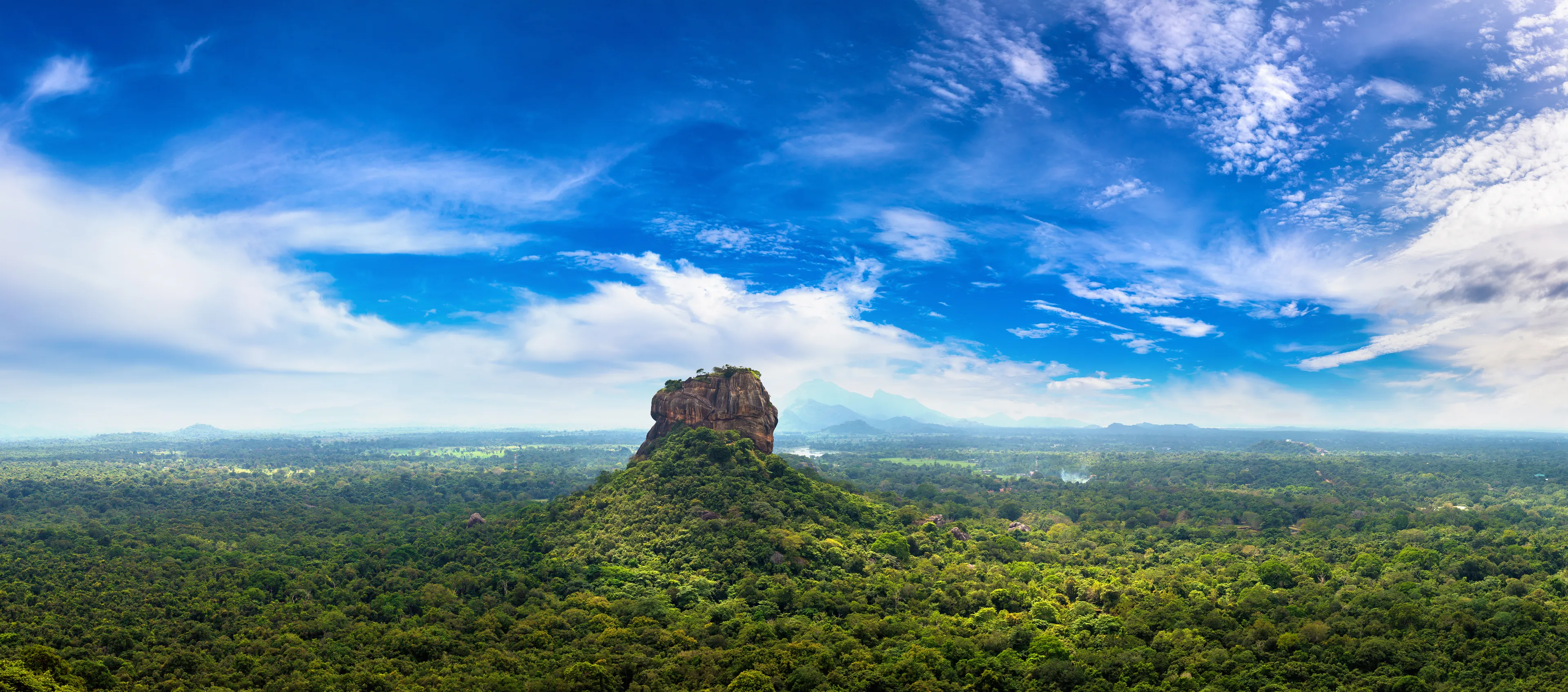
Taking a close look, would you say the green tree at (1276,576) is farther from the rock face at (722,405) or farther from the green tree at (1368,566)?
the rock face at (722,405)

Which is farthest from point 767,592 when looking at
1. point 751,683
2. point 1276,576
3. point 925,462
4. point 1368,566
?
→ point 925,462

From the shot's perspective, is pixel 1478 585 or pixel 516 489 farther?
pixel 516 489

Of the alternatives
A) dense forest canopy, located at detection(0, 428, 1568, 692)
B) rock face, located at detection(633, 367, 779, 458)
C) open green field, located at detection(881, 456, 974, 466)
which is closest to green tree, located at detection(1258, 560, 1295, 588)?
dense forest canopy, located at detection(0, 428, 1568, 692)

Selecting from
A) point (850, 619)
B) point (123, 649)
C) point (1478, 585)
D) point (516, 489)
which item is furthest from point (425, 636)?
point (516, 489)

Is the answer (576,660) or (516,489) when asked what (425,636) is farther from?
(516,489)

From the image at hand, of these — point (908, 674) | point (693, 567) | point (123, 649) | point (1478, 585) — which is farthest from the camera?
point (693, 567)

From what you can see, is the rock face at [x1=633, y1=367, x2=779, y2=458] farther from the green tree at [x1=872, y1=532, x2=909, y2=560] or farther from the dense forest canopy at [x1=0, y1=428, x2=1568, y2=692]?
the green tree at [x1=872, y1=532, x2=909, y2=560]
